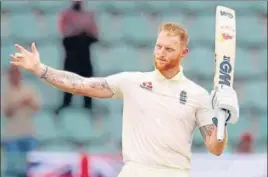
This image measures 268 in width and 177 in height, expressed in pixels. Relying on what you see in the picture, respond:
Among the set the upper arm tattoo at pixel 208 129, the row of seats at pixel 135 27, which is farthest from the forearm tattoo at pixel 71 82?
the row of seats at pixel 135 27

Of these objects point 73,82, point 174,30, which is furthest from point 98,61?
point 174,30

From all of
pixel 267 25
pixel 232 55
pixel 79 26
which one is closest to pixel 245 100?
pixel 267 25

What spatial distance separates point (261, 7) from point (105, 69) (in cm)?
170

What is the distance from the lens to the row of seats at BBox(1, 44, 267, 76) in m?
9.44

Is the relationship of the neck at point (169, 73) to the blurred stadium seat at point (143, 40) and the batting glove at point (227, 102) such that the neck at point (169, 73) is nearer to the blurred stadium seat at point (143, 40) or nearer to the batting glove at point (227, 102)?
the batting glove at point (227, 102)

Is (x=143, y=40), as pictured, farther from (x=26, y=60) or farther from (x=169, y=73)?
(x=26, y=60)

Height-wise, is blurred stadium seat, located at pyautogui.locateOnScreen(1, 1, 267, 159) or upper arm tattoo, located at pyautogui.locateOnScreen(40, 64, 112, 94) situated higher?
blurred stadium seat, located at pyautogui.locateOnScreen(1, 1, 267, 159)

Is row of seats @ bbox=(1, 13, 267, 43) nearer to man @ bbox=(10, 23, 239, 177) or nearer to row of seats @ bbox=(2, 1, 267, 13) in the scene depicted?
row of seats @ bbox=(2, 1, 267, 13)

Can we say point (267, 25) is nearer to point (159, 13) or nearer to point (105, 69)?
point (159, 13)

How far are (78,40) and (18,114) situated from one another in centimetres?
96

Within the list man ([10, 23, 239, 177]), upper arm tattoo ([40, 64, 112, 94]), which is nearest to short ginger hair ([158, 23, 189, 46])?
man ([10, 23, 239, 177])

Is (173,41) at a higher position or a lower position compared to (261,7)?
lower

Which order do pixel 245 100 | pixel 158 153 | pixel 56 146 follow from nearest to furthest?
pixel 158 153
pixel 56 146
pixel 245 100

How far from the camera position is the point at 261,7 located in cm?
982
